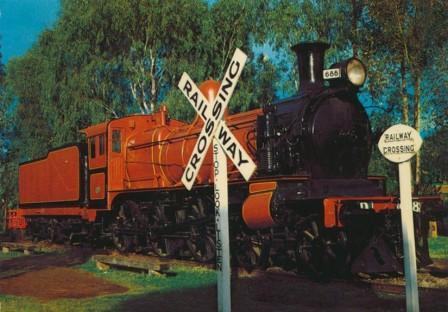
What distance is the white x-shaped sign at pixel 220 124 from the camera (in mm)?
6051

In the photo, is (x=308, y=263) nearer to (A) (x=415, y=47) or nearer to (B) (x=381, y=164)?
(A) (x=415, y=47)

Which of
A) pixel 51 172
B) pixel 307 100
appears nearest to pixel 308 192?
pixel 307 100

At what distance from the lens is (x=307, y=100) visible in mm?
12336

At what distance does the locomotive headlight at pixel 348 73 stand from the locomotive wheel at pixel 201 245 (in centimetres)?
456

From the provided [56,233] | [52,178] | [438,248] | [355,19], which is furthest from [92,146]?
[355,19]

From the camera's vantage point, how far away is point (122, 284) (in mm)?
11414

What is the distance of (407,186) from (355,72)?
5.62 m

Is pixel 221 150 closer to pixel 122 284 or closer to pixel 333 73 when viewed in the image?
pixel 122 284

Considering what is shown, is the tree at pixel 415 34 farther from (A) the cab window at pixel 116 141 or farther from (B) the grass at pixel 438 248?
(A) the cab window at pixel 116 141

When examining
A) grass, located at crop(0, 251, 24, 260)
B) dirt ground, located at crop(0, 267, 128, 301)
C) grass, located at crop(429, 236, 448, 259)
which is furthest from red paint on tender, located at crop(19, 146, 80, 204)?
grass, located at crop(429, 236, 448, 259)

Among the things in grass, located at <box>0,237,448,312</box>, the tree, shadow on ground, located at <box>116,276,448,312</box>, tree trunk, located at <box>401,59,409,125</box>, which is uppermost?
the tree

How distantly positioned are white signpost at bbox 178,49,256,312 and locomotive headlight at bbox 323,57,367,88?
6219mm

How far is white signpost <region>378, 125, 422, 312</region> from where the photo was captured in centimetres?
698

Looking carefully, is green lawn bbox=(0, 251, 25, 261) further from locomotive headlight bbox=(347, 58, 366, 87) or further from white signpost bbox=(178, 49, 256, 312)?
white signpost bbox=(178, 49, 256, 312)
